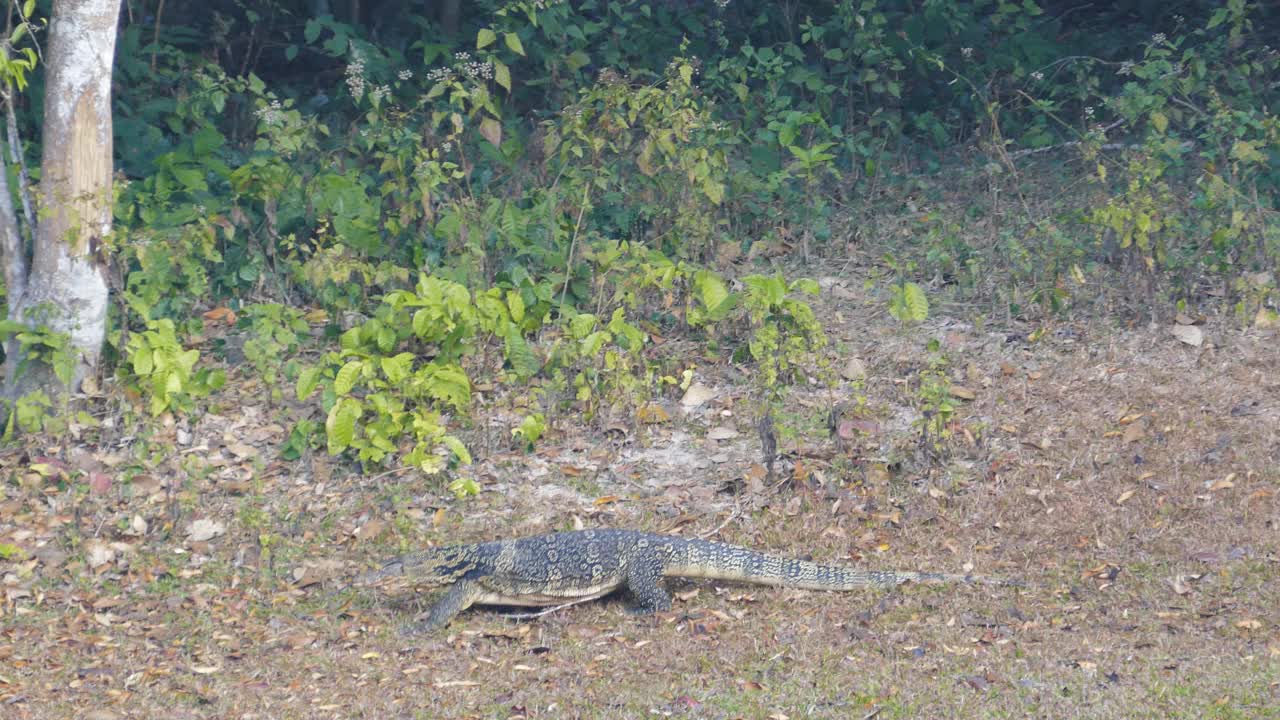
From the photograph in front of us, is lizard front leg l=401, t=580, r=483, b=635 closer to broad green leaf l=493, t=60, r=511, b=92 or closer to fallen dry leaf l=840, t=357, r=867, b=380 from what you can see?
fallen dry leaf l=840, t=357, r=867, b=380

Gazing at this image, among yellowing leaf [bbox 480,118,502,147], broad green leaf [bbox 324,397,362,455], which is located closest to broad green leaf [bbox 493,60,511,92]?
yellowing leaf [bbox 480,118,502,147]

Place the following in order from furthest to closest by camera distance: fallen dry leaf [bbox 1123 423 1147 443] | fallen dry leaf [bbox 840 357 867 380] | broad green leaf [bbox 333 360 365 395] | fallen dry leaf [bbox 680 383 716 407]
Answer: fallen dry leaf [bbox 840 357 867 380], fallen dry leaf [bbox 680 383 716 407], broad green leaf [bbox 333 360 365 395], fallen dry leaf [bbox 1123 423 1147 443]

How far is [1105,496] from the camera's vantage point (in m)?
7.36

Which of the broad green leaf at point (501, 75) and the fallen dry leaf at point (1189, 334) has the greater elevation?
the broad green leaf at point (501, 75)

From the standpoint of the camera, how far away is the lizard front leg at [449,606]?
21.3 ft

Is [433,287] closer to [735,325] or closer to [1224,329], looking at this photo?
[735,325]

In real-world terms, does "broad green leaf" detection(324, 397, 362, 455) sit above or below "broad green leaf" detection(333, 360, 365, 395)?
below

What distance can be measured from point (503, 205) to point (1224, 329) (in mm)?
5050

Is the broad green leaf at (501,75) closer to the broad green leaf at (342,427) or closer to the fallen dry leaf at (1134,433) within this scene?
the broad green leaf at (342,427)

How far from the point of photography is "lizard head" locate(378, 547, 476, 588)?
6582 millimetres

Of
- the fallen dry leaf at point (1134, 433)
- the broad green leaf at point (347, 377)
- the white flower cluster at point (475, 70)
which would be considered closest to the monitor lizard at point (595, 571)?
the broad green leaf at point (347, 377)

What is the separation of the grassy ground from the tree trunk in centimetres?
73

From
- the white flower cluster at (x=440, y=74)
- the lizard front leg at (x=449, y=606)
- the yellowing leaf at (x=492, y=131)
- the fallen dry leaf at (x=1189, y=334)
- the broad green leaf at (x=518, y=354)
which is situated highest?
the white flower cluster at (x=440, y=74)

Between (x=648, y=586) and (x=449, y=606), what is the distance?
3.23 feet
